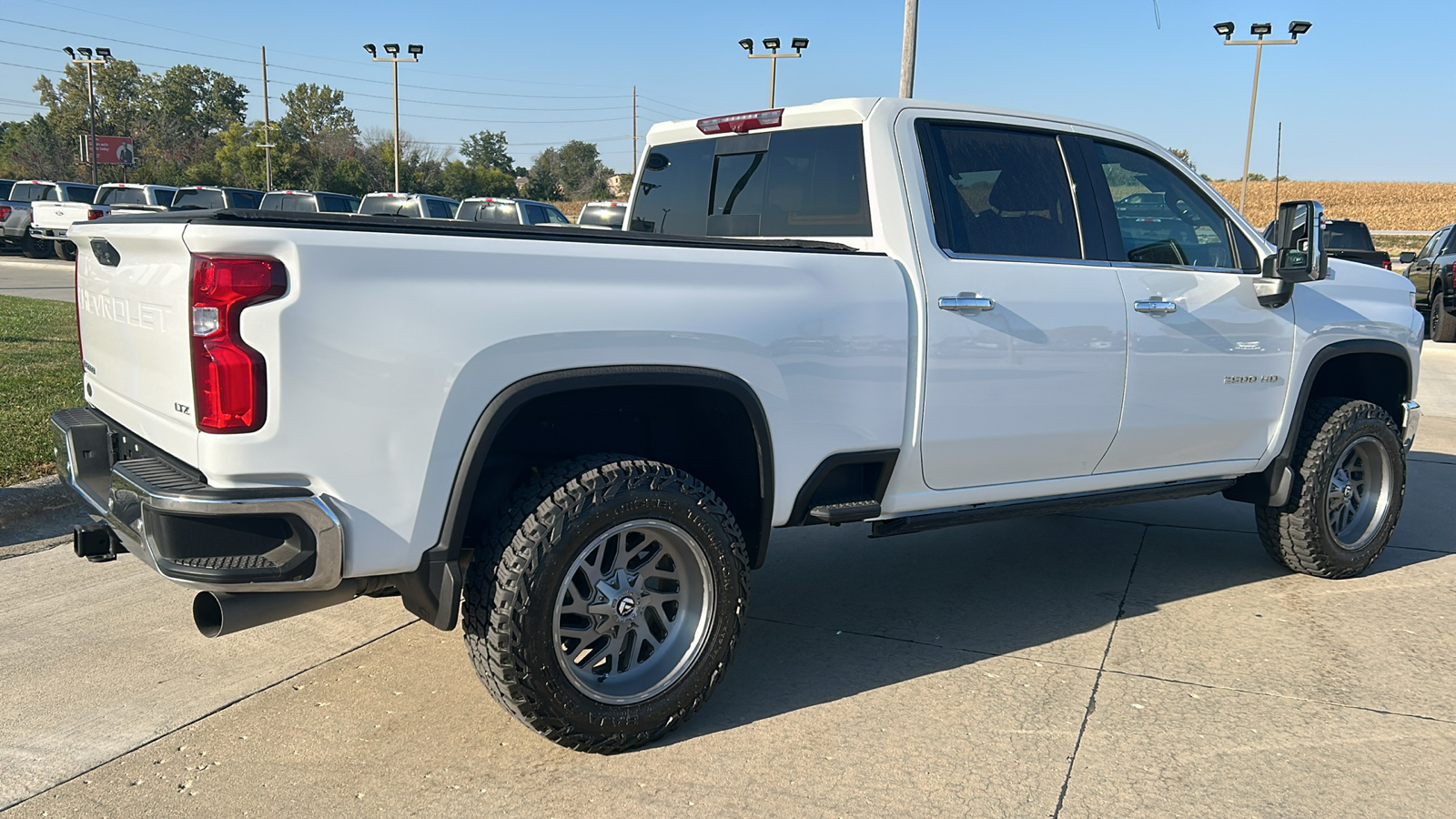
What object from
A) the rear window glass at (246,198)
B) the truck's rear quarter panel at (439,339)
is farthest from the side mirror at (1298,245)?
the rear window glass at (246,198)

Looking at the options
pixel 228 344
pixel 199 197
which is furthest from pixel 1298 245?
pixel 199 197

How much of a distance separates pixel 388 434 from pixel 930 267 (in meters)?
1.99

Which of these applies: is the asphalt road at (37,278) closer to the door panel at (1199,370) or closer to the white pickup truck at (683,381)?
the white pickup truck at (683,381)

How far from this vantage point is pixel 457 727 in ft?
12.1

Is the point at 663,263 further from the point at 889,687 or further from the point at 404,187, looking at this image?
the point at 404,187

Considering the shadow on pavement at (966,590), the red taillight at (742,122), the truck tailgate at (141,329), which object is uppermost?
the red taillight at (742,122)

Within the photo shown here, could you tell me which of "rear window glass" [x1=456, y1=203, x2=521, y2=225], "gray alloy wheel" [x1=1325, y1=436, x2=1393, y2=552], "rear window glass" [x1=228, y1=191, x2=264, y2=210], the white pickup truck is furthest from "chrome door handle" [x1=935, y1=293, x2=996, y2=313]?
"rear window glass" [x1=228, y1=191, x2=264, y2=210]

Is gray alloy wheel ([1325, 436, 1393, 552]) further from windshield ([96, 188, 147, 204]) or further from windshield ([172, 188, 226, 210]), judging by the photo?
windshield ([96, 188, 147, 204])

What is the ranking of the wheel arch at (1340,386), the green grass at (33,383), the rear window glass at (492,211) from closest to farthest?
the wheel arch at (1340,386) < the green grass at (33,383) < the rear window glass at (492,211)

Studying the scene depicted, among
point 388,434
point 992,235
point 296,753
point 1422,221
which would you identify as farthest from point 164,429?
point 1422,221

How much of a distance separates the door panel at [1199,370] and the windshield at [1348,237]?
14.7 feet

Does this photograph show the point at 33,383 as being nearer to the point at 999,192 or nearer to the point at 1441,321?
the point at 999,192

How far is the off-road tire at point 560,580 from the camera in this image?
3.29m

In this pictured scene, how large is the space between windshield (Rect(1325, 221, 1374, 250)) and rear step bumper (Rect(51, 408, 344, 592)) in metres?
8.35
